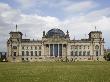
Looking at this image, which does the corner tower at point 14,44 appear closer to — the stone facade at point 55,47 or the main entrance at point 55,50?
the stone facade at point 55,47

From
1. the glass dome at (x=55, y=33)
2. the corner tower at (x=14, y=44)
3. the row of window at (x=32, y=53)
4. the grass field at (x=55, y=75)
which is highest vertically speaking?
the glass dome at (x=55, y=33)

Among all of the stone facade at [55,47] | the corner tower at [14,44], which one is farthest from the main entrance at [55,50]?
the corner tower at [14,44]

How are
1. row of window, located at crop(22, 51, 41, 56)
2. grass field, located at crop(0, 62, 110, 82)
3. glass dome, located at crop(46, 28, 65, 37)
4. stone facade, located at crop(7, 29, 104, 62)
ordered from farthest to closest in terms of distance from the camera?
glass dome, located at crop(46, 28, 65, 37) → row of window, located at crop(22, 51, 41, 56) → stone facade, located at crop(7, 29, 104, 62) → grass field, located at crop(0, 62, 110, 82)

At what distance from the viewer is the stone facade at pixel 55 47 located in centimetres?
18138

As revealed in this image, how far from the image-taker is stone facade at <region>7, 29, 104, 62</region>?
181375mm

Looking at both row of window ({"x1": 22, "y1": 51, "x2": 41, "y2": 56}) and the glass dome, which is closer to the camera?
row of window ({"x1": 22, "y1": 51, "x2": 41, "y2": 56})

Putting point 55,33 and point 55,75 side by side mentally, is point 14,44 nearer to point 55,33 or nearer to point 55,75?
point 55,33

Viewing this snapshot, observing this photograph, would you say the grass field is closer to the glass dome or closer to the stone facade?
the stone facade

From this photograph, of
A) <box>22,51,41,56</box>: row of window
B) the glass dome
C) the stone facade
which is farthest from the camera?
the glass dome

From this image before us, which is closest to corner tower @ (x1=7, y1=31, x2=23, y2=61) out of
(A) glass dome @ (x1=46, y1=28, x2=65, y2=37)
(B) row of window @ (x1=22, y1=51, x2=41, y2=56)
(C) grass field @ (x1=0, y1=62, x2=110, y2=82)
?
(B) row of window @ (x1=22, y1=51, x2=41, y2=56)

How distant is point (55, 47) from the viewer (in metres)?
183

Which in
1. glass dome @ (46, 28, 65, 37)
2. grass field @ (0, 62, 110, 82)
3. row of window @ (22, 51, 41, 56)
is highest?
glass dome @ (46, 28, 65, 37)

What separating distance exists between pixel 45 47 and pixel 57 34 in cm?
1109

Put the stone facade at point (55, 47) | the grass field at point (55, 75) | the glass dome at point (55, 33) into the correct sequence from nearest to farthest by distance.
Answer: the grass field at point (55, 75)
the stone facade at point (55, 47)
the glass dome at point (55, 33)
